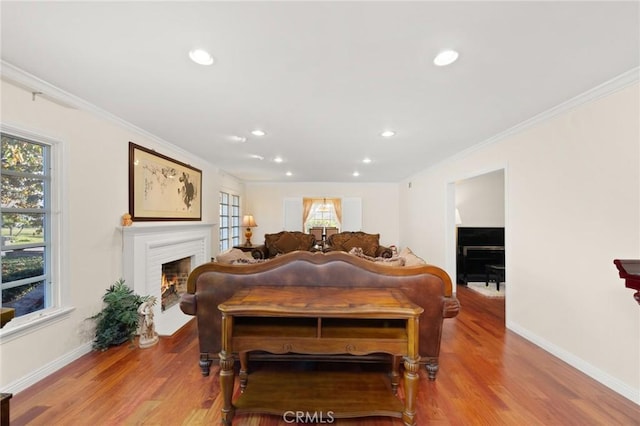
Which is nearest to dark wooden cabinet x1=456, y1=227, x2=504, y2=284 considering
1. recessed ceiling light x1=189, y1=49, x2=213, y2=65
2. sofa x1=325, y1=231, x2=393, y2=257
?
sofa x1=325, y1=231, x2=393, y2=257

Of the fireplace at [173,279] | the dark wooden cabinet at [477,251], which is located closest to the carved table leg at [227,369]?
the fireplace at [173,279]

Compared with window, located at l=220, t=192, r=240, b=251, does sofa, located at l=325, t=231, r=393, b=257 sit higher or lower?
lower

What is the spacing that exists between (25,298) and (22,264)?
0.28m

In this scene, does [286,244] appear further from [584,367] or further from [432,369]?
[584,367]

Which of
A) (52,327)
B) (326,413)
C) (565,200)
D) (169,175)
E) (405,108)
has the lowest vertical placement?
(326,413)

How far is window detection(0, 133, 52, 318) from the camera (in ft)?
6.42

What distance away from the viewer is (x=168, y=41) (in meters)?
1.52

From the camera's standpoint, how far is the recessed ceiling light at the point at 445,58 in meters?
1.59

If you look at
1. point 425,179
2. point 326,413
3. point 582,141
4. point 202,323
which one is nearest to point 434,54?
point 582,141

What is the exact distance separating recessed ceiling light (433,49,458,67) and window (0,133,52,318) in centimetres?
311

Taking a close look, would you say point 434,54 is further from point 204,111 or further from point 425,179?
point 425,179

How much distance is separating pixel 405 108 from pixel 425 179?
3.32 m

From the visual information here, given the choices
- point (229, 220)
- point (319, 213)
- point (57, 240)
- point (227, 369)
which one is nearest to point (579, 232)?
point (227, 369)

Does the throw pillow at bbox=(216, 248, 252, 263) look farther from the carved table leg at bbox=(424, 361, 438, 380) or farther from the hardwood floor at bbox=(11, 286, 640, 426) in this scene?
the carved table leg at bbox=(424, 361, 438, 380)
